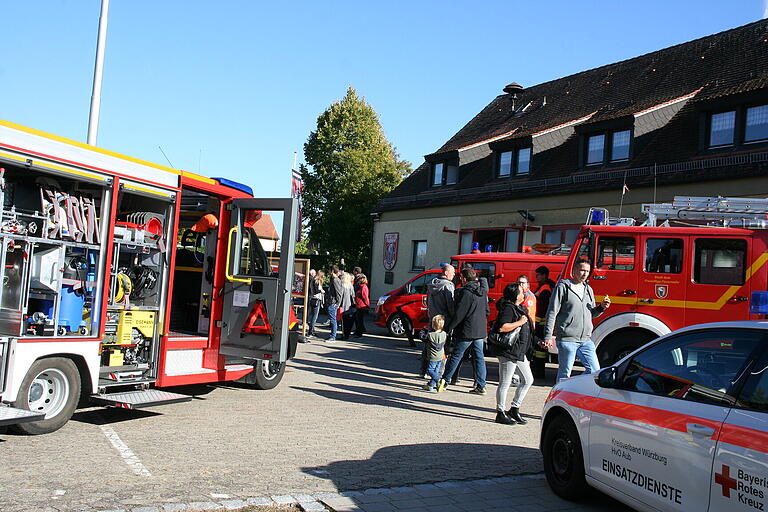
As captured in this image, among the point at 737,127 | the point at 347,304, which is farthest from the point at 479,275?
the point at 737,127

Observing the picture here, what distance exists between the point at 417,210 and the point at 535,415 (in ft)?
65.7

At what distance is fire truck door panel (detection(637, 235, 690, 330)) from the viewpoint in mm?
10312

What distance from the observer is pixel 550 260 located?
14.8m

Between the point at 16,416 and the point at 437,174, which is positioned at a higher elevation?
the point at 437,174

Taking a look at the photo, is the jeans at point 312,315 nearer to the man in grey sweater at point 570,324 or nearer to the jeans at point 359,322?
the jeans at point 359,322

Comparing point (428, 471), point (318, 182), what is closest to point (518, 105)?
point (318, 182)

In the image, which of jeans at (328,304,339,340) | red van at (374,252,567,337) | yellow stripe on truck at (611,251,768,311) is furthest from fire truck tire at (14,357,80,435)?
jeans at (328,304,339,340)

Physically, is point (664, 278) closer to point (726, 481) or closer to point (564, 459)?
point (564, 459)

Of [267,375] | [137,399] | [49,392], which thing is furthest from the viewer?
[267,375]

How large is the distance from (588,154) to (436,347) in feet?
46.7

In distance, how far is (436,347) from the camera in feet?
33.6

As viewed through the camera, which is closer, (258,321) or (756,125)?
(258,321)

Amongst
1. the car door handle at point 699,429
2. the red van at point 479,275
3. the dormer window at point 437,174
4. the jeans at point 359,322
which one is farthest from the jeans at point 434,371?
the dormer window at point 437,174

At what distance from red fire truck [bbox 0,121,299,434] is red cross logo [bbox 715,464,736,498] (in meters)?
5.30
